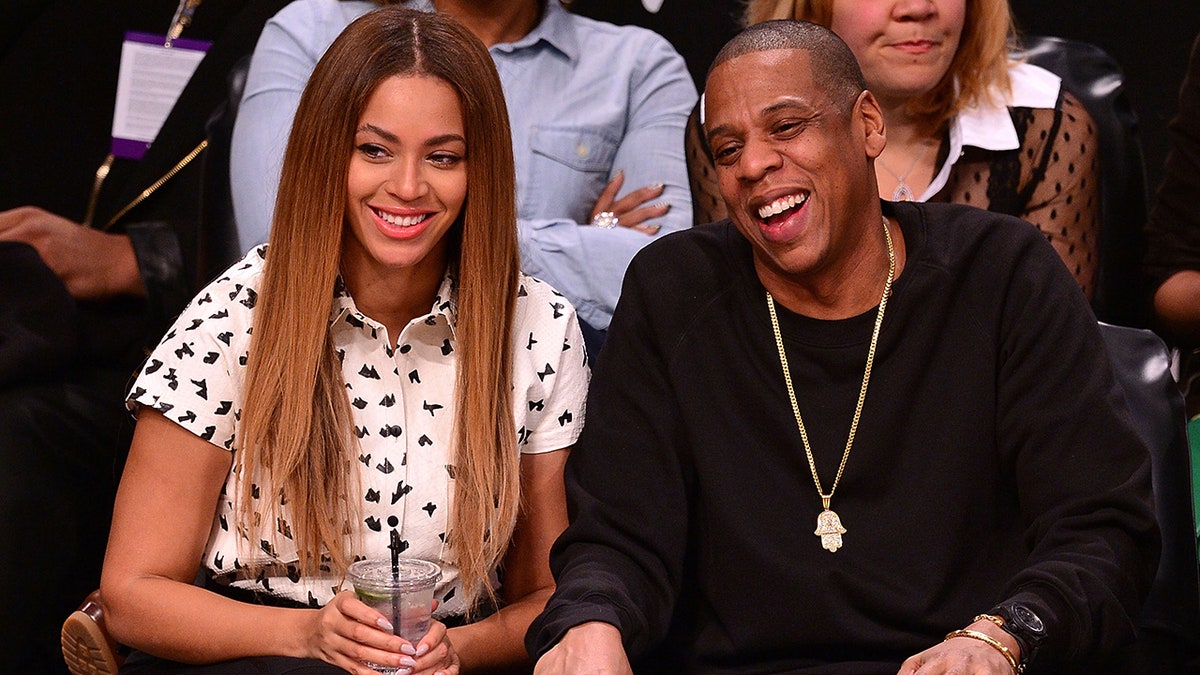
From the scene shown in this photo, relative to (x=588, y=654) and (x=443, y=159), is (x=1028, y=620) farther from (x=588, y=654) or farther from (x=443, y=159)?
(x=443, y=159)

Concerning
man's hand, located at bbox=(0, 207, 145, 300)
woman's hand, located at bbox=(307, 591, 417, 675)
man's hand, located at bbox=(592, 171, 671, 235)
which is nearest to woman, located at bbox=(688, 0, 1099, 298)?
man's hand, located at bbox=(592, 171, 671, 235)

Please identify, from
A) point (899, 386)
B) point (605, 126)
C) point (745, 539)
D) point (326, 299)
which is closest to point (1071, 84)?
point (605, 126)

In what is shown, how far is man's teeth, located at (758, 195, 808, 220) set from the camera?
1989 millimetres

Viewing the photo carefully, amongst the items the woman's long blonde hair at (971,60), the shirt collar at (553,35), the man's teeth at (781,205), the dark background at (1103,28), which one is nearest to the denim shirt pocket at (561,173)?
the shirt collar at (553,35)

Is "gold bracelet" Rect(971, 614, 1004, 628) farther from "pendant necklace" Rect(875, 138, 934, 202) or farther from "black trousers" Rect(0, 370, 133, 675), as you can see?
"black trousers" Rect(0, 370, 133, 675)

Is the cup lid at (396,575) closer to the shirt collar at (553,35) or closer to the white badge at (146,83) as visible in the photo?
the shirt collar at (553,35)

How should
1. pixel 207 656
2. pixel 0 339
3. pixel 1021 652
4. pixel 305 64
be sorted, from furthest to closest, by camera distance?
pixel 305 64
pixel 0 339
pixel 207 656
pixel 1021 652

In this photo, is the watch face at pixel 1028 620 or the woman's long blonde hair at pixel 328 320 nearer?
the watch face at pixel 1028 620

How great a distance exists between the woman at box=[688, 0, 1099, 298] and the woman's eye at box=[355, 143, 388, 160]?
3.43 feet

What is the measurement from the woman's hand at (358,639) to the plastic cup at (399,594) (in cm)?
1

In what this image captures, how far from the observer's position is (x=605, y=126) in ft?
9.77

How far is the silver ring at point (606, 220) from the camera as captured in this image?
287 cm

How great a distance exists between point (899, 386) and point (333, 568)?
0.82 m

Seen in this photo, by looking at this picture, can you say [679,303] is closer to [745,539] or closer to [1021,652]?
[745,539]
